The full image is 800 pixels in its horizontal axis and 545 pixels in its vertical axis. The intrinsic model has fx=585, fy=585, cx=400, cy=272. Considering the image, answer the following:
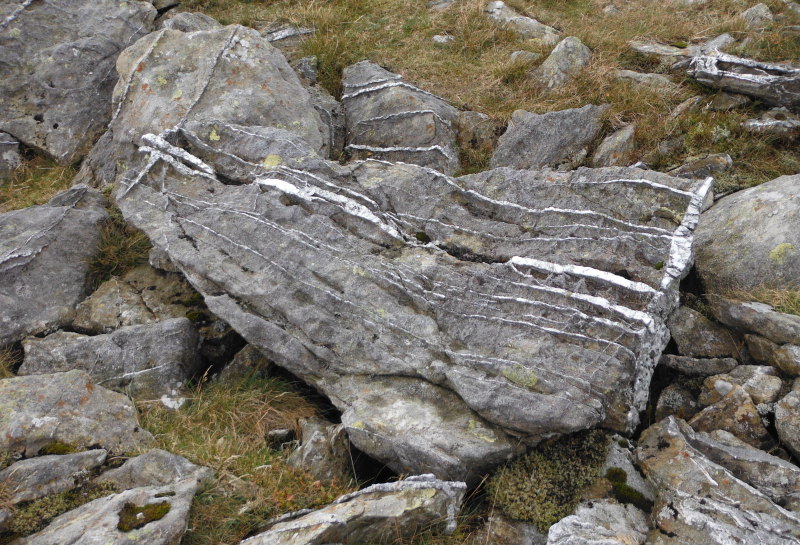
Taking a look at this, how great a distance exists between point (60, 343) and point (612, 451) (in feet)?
22.8

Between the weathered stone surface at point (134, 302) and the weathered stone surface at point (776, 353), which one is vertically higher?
the weathered stone surface at point (776, 353)

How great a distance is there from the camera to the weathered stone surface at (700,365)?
21.7 feet

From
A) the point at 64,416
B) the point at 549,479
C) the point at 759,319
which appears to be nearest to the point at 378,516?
the point at 549,479

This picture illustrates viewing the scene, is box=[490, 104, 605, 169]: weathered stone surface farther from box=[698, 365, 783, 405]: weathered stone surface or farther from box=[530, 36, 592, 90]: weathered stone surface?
box=[698, 365, 783, 405]: weathered stone surface

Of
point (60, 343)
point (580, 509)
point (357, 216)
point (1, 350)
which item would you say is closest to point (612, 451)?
point (580, 509)

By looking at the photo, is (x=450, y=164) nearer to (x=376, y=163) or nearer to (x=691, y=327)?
(x=376, y=163)

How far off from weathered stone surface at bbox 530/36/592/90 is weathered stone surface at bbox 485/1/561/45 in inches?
42.3

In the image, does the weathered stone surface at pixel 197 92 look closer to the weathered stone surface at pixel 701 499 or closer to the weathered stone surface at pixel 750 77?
the weathered stone surface at pixel 701 499

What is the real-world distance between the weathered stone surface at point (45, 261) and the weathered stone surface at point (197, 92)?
1.14 metres

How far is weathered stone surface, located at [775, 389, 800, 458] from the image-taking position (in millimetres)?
5781

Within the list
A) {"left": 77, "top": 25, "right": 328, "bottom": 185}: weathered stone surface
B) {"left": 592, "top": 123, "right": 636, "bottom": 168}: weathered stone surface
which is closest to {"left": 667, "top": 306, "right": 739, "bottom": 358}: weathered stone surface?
{"left": 592, "top": 123, "right": 636, "bottom": 168}: weathered stone surface

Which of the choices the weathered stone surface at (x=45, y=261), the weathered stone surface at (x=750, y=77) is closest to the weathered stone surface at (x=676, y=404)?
the weathered stone surface at (x=750, y=77)

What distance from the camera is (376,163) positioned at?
8.95 meters

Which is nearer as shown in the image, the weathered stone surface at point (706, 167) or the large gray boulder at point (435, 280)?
the large gray boulder at point (435, 280)
